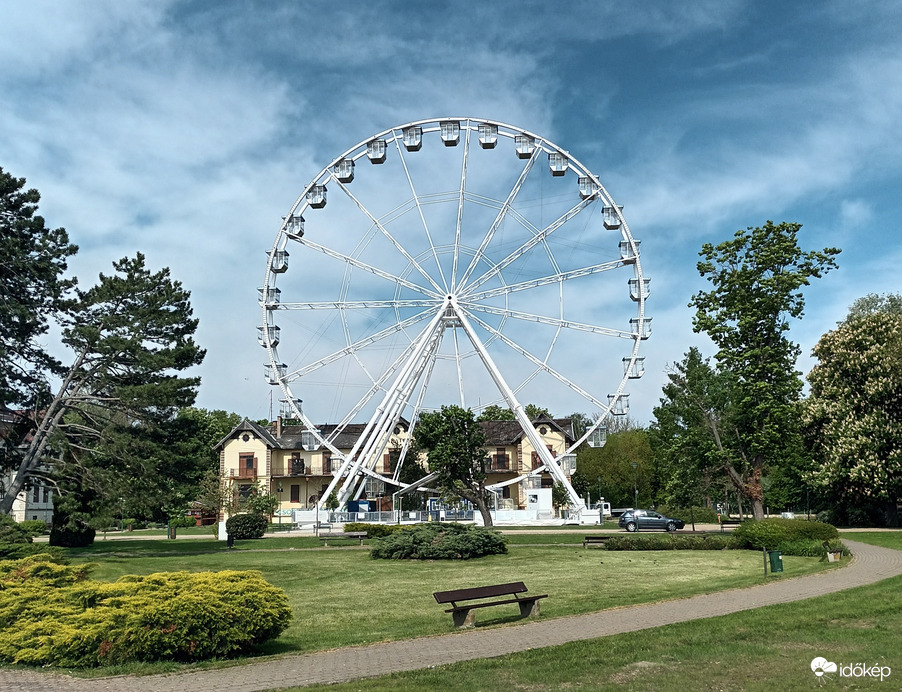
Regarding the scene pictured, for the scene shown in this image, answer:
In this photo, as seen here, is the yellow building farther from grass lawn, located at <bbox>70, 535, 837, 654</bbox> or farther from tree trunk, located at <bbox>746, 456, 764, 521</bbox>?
grass lawn, located at <bbox>70, 535, 837, 654</bbox>

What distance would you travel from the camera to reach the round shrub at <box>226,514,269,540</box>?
138ft

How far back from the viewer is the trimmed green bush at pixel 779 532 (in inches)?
965

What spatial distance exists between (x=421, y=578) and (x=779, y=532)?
11.8 metres

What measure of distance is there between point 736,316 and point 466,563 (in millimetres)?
19529

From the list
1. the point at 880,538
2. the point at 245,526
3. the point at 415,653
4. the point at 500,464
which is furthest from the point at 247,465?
the point at 415,653

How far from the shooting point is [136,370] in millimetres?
34594

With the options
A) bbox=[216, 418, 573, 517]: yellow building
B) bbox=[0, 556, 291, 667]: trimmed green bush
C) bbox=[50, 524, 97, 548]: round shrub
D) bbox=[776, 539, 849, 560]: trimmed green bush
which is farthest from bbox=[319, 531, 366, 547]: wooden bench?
bbox=[0, 556, 291, 667]: trimmed green bush

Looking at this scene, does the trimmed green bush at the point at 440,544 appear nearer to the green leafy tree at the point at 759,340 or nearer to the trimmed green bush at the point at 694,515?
the green leafy tree at the point at 759,340

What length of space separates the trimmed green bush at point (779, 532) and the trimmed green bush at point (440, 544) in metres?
8.22

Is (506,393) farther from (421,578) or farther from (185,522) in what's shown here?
(185,522)

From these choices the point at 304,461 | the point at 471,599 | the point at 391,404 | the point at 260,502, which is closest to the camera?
the point at 471,599

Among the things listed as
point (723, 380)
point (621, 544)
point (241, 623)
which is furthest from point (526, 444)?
point (241, 623)

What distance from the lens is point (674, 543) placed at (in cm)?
2897

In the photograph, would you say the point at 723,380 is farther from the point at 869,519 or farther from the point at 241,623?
the point at 241,623
